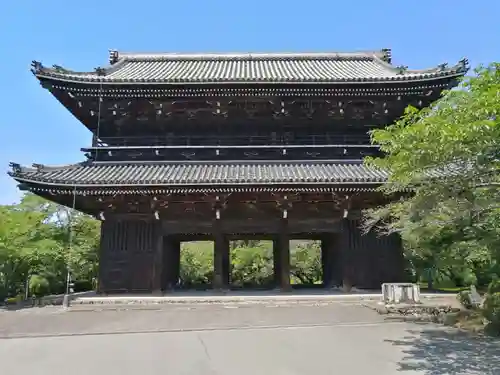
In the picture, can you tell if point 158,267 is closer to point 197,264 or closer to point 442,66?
point 442,66

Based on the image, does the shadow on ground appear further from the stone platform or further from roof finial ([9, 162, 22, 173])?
roof finial ([9, 162, 22, 173])

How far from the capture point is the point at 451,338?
24.2 feet

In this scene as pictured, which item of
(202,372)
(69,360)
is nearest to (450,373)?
(202,372)

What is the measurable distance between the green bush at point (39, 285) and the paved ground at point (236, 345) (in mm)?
6602

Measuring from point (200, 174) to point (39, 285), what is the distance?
998cm

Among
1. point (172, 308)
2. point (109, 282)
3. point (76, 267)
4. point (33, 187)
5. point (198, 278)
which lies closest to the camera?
point (172, 308)

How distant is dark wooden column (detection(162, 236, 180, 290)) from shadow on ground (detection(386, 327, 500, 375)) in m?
9.39

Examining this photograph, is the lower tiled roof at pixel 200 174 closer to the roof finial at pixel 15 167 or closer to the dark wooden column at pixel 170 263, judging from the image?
the roof finial at pixel 15 167

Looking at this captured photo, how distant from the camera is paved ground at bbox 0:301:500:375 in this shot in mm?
5637

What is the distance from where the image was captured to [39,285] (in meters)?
16.6

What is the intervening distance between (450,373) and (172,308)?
8.23 metres

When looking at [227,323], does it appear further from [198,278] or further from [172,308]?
[198,278]

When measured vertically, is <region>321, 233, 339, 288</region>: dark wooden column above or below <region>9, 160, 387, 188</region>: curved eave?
below

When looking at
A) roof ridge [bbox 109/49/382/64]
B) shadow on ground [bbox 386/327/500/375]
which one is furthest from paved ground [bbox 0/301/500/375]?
roof ridge [bbox 109/49/382/64]
